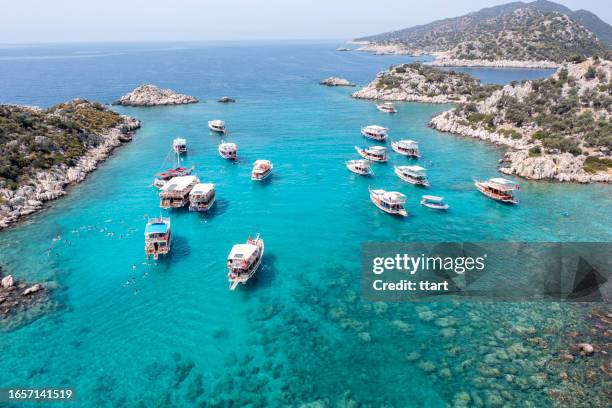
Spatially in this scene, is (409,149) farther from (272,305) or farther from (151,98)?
(151,98)

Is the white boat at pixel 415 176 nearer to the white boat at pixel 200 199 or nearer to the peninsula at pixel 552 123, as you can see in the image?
the peninsula at pixel 552 123

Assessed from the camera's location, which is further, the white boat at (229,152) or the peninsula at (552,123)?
the white boat at (229,152)

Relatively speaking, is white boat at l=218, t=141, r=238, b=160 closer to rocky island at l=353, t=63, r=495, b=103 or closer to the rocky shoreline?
the rocky shoreline

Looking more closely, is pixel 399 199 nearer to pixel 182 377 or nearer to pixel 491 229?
pixel 491 229

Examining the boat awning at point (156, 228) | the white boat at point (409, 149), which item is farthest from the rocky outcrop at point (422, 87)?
the boat awning at point (156, 228)

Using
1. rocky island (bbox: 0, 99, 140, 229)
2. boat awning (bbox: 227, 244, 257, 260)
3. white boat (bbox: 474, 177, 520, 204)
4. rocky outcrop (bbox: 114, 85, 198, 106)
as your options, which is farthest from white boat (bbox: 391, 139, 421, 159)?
rocky outcrop (bbox: 114, 85, 198, 106)

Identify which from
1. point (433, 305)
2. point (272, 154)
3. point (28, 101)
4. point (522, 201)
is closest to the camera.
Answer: point (433, 305)

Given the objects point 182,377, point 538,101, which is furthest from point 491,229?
point 538,101
